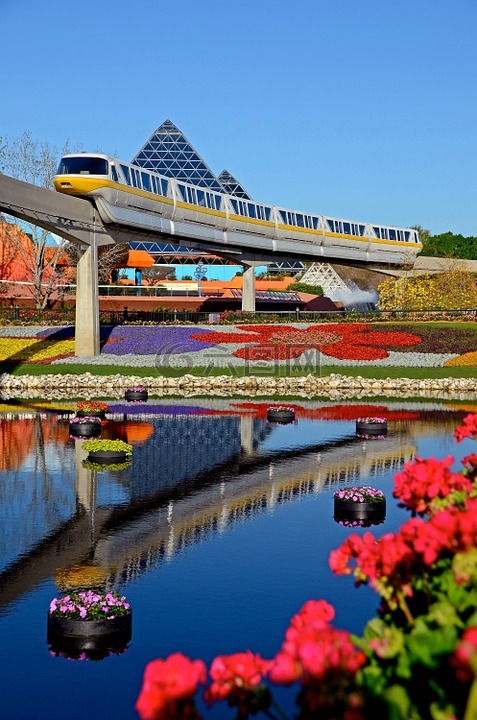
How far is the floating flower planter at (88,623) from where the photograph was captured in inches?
511

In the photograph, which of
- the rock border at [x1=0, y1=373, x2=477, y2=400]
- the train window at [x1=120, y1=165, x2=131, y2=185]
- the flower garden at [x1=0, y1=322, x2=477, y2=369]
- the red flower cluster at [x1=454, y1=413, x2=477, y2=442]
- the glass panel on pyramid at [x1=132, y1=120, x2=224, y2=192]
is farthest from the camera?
the glass panel on pyramid at [x1=132, y1=120, x2=224, y2=192]

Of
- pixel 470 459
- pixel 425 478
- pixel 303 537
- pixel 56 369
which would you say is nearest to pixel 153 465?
pixel 303 537

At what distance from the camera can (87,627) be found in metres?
13.1

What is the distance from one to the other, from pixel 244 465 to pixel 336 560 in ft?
62.2

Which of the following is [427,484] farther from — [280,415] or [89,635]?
[280,415]

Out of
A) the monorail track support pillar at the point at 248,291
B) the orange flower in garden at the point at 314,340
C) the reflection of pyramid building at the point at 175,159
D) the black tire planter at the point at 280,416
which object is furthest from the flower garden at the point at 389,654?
the reflection of pyramid building at the point at 175,159

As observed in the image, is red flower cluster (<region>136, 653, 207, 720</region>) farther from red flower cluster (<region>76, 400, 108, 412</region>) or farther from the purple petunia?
the purple petunia

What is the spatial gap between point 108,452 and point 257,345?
3210 centimetres

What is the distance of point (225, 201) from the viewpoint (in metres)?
68.8

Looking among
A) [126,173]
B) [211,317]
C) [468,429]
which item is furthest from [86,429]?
[211,317]

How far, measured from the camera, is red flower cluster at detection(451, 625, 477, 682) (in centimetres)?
431

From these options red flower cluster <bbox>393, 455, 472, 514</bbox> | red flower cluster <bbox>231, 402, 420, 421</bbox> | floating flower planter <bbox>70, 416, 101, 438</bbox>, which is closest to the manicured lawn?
red flower cluster <bbox>231, 402, 420, 421</bbox>

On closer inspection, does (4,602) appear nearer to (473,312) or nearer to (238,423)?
(238,423)

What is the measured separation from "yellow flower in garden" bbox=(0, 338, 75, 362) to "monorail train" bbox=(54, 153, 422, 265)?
26.6 feet
